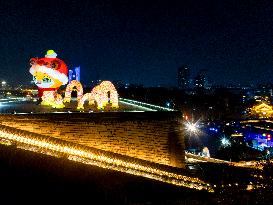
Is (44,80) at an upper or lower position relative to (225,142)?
upper

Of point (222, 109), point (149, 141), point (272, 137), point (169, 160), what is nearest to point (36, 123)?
point (149, 141)

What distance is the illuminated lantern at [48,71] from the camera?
75.0 ft

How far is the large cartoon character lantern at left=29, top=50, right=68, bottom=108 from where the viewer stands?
75.1ft

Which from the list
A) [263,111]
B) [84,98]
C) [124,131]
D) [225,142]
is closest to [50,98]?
[84,98]

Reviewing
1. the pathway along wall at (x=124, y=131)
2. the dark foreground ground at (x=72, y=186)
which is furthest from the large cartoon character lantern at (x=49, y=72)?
the dark foreground ground at (x=72, y=186)

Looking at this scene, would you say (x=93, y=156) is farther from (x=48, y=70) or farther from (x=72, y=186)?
(x=48, y=70)

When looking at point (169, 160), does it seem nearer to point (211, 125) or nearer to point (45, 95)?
point (45, 95)

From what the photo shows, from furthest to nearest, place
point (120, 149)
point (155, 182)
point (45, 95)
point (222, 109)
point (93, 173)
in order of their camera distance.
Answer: point (222, 109) < point (45, 95) < point (120, 149) < point (155, 182) < point (93, 173)

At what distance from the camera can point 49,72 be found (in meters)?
23.0

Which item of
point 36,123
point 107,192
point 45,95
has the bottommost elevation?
point 107,192

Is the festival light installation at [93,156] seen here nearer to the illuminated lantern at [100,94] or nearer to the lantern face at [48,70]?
the illuminated lantern at [100,94]

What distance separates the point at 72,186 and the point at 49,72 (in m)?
9.92

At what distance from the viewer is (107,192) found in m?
15.8

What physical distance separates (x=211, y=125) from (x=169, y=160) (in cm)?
4794
